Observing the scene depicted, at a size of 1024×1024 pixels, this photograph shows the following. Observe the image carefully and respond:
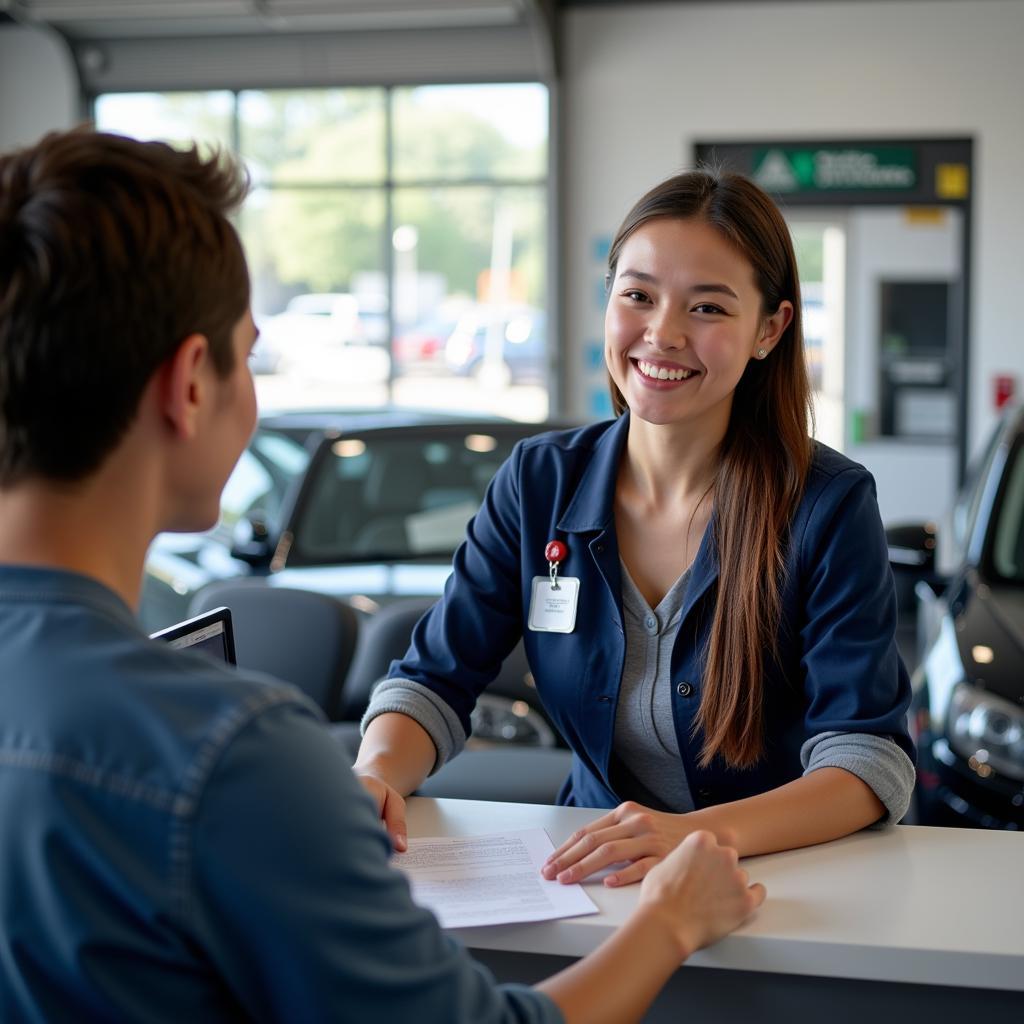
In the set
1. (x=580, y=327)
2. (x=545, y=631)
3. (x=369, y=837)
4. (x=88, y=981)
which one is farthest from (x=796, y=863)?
(x=580, y=327)

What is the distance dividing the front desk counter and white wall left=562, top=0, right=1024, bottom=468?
7865 millimetres

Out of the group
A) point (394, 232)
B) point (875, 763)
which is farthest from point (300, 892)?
point (394, 232)

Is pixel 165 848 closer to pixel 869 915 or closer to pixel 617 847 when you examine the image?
pixel 617 847

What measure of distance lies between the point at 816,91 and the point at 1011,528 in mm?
6109

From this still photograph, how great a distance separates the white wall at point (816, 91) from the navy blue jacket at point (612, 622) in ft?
24.1

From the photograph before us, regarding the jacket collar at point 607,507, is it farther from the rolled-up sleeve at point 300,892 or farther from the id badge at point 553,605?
the rolled-up sleeve at point 300,892

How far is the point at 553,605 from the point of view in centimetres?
202

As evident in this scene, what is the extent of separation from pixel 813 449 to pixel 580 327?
7.71m

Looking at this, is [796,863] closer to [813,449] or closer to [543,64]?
[813,449]

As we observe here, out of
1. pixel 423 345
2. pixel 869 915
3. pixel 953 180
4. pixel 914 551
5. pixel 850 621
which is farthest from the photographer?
pixel 423 345

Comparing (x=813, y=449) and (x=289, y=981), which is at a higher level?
(x=813, y=449)

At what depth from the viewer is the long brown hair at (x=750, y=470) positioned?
1.89 m

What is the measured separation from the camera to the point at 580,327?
9617 mm

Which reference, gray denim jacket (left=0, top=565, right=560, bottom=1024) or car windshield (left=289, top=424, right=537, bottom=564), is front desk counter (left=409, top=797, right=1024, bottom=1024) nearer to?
gray denim jacket (left=0, top=565, right=560, bottom=1024)
